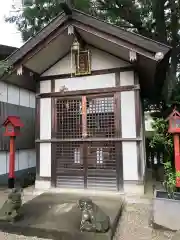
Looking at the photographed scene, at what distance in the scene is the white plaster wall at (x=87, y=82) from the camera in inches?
232

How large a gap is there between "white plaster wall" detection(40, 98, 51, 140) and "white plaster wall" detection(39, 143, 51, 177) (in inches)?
10.4

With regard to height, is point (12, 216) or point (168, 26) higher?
point (168, 26)

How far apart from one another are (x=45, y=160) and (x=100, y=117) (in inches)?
79.7

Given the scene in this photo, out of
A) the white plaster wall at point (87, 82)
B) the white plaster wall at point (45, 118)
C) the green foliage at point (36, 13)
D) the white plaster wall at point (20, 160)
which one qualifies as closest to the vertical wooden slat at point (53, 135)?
the white plaster wall at point (45, 118)

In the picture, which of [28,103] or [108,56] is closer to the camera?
[108,56]

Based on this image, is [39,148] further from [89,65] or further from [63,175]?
[89,65]

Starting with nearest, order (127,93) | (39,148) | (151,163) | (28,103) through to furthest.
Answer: (127,93) → (39,148) → (28,103) → (151,163)

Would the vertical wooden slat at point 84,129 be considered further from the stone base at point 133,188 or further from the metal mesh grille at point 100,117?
the stone base at point 133,188

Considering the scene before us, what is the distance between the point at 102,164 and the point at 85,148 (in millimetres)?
633

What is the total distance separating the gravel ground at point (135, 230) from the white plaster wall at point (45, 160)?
8.18 ft

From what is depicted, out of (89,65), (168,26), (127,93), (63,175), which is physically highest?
(168,26)

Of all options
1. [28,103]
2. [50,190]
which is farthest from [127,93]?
[28,103]

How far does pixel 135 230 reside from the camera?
3750 mm

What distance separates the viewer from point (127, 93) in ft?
18.7
